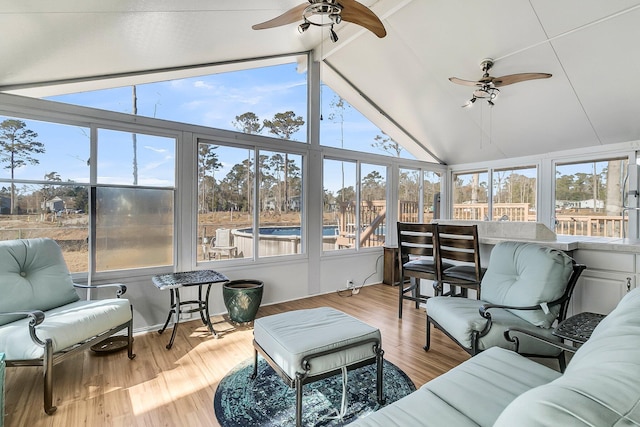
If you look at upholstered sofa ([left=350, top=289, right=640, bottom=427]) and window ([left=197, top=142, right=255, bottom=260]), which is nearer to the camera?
upholstered sofa ([left=350, top=289, right=640, bottom=427])

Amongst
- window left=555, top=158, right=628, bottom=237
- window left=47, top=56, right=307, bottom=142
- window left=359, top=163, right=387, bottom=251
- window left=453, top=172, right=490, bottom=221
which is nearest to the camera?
window left=47, top=56, right=307, bottom=142

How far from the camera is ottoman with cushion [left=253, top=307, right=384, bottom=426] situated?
5.65 feet

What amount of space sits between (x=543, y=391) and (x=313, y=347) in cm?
131

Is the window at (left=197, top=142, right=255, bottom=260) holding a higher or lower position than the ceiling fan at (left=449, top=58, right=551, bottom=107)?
lower

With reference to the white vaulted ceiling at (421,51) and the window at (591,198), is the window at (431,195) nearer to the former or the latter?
the white vaulted ceiling at (421,51)

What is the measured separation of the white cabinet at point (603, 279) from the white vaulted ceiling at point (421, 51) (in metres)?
2.20

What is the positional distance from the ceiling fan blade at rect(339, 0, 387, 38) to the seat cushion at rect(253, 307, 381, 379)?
7.12ft

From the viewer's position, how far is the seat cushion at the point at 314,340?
1755mm

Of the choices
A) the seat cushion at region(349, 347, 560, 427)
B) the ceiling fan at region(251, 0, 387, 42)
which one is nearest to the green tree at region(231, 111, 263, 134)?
the ceiling fan at region(251, 0, 387, 42)

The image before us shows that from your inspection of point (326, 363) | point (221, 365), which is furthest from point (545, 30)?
point (221, 365)

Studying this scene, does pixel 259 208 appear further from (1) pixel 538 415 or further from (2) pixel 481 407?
(1) pixel 538 415

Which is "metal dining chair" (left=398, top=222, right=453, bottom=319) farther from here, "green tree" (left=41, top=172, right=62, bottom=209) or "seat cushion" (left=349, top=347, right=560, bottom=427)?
"green tree" (left=41, top=172, right=62, bottom=209)

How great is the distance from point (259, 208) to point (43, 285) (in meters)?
2.27

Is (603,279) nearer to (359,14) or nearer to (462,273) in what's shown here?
(462,273)
